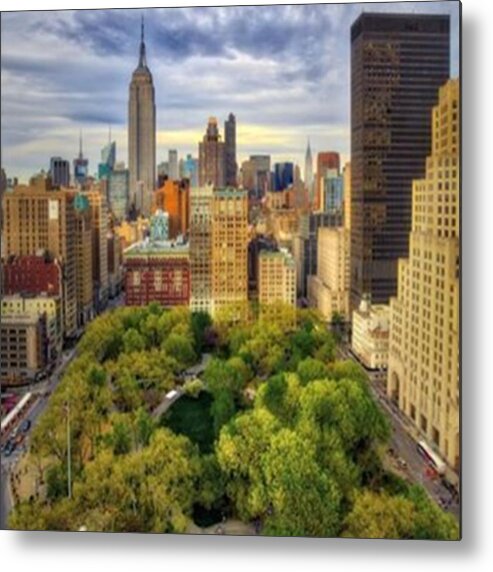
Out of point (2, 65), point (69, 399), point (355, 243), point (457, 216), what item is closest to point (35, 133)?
point (2, 65)

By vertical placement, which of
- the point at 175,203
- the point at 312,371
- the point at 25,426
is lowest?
the point at 25,426

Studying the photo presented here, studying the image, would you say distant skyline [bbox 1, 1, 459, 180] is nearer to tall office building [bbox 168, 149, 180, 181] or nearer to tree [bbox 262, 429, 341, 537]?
tall office building [bbox 168, 149, 180, 181]

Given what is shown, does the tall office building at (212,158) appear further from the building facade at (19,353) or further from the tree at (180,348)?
the building facade at (19,353)

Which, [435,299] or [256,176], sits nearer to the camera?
[435,299]

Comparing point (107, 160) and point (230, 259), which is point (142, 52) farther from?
point (230, 259)

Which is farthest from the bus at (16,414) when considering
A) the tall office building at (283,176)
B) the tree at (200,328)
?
the tall office building at (283,176)

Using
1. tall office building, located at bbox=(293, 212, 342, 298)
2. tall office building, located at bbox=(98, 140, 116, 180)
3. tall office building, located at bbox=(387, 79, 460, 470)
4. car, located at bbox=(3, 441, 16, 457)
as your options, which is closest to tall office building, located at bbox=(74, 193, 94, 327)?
tall office building, located at bbox=(98, 140, 116, 180)

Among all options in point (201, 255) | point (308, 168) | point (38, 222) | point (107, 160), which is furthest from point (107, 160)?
point (308, 168)
